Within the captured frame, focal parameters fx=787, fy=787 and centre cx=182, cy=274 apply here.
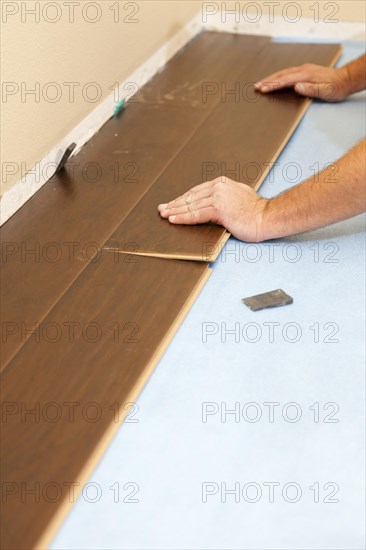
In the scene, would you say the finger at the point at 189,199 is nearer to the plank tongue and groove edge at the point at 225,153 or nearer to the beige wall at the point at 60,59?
the plank tongue and groove edge at the point at 225,153

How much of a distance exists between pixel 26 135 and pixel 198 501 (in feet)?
4.91

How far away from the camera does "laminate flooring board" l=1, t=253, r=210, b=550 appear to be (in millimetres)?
1733

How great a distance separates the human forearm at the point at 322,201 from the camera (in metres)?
2.28

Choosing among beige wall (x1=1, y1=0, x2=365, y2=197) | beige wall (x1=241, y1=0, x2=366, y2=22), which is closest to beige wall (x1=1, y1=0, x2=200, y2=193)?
beige wall (x1=1, y1=0, x2=365, y2=197)

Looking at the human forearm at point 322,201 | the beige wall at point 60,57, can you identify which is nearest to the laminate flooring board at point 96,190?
the beige wall at point 60,57

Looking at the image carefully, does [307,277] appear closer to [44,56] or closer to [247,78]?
[44,56]

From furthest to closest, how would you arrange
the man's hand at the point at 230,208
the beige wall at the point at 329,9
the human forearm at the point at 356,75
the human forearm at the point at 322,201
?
the beige wall at the point at 329,9 → the human forearm at the point at 356,75 → the man's hand at the point at 230,208 → the human forearm at the point at 322,201

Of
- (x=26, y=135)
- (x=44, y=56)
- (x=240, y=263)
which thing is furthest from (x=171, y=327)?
(x=44, y=56)

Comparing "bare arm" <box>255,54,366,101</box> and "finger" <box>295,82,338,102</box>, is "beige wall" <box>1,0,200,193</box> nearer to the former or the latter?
"bare arm" <box>255,54,366,101</box>

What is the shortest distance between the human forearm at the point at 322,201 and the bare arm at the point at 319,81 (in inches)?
42.7

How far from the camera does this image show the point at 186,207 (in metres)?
2.60

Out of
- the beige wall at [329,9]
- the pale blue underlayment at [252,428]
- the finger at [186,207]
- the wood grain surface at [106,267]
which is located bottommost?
the pale blue underlayment at [252,428]

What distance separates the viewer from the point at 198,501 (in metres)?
1.73

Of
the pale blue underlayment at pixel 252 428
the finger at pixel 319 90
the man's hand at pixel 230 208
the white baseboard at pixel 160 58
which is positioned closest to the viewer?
the pale blue underlayment at pixel 252 428
